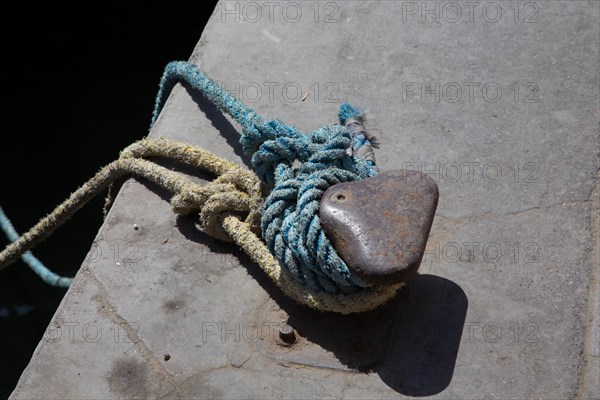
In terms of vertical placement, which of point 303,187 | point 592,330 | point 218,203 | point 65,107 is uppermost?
point 303,187

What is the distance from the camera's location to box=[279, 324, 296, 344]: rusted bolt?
6.81 feet

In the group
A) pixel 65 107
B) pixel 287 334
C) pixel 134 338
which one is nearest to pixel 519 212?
pixel 287 334

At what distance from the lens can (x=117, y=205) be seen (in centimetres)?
245

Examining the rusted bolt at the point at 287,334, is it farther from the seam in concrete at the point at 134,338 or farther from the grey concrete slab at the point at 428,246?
the seam in concrete at the point at 134,338

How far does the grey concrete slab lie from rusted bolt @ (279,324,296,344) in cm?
2

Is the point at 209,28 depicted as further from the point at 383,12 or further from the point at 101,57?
the point at 101,57

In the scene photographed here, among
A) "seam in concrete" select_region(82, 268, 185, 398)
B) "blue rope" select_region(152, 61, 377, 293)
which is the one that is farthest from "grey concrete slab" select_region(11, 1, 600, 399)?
"blue rope" select_region(152, 61, 377, 293)

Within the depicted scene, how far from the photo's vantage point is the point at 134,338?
2.13 m

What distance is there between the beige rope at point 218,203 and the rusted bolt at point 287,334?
77 millimetres

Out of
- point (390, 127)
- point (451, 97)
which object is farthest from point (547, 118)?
point (390, 127)

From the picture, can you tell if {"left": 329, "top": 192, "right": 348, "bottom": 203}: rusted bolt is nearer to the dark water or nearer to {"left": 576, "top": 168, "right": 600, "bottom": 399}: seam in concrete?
{"left": 576, "top": 168, "right": 600, "bottom": 399}: seam in concrete

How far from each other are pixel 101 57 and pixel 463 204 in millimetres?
3259

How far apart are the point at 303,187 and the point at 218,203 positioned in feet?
1.04

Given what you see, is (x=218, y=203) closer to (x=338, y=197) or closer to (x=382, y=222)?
(x=338, y=197)
